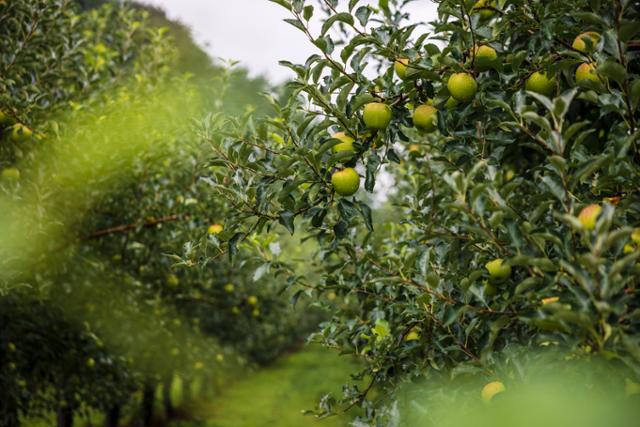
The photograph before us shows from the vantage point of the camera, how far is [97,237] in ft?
14.0

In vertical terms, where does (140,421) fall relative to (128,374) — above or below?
above

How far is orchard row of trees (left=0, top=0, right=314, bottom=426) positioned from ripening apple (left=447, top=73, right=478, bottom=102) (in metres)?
1.21

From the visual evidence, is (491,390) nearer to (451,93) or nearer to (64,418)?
(451,93)

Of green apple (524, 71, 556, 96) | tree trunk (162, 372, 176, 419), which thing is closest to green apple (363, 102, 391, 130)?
green apple (524, 71, 556, 96)

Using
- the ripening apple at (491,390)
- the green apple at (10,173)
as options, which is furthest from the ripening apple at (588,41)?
the green apple at (10,173)

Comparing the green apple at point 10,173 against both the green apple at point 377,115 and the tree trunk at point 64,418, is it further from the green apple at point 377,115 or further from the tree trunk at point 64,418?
the tree trunk at point 64,418

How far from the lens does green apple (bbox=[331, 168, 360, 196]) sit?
62.9 inches

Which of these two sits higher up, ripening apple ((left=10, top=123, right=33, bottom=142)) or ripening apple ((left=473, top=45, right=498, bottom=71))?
ripening apple ((left=10, top=123, right=33, bottom=142))

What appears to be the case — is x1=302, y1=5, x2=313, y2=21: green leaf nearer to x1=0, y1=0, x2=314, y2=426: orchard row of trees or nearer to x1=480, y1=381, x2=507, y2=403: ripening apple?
x1=0, y1=0, x2=314, y2=426: orchard row of trees

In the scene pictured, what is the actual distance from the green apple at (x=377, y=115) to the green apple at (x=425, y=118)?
0.46 feet

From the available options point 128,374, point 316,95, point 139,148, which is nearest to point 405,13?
point 316,95

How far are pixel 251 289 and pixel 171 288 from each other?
6.72ft

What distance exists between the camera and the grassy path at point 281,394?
9531 millimetres

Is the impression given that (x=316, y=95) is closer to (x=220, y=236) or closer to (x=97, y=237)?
(x=220, y=236)
